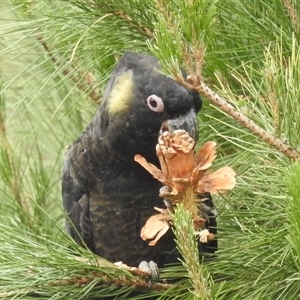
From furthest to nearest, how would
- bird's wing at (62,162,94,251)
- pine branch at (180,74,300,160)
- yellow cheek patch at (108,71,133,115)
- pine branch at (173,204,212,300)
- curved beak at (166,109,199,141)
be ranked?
bird's wing at (62,162,94,251)
yellow cheek patch at (108,71,133,115)
curved beak at (166,109,199,141)
pine branch at (180,74,300,160)
pine branch at (173,204,212,300)

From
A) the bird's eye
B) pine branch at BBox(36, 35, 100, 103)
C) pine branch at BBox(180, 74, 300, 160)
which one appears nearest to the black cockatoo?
the bird's eye

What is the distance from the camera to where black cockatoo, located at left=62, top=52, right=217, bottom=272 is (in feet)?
5.35

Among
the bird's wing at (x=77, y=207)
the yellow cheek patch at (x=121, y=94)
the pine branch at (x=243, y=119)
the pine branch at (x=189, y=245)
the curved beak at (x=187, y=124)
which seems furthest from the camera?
the bird's wing at (x=77, y=207)

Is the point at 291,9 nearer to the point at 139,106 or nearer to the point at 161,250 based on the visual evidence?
the point at 139,106

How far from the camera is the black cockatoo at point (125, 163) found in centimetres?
163

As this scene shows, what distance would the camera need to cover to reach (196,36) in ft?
3.81

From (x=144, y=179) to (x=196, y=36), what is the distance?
26.8 inches

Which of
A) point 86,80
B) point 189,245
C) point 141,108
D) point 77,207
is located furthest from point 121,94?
point 189,245

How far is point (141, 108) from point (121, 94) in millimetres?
67

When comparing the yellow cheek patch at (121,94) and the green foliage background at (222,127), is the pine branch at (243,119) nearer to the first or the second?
the green foliage background at (222,127)

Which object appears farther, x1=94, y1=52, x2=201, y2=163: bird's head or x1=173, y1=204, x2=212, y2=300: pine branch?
x1=94, y1=52, x2=201, y2=163: bird's head

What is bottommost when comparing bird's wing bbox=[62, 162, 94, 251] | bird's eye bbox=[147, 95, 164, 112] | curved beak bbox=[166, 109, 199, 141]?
bird's wing bbox=[62, 162, 94, 251]

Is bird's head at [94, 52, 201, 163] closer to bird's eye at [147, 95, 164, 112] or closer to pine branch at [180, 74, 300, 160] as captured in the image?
bird's eye at [147, 95, 164, 112]

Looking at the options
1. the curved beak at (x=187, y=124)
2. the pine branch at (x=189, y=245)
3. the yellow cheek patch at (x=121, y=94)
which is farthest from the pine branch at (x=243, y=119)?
the yellow cheek patch at (x=121, y=94)
